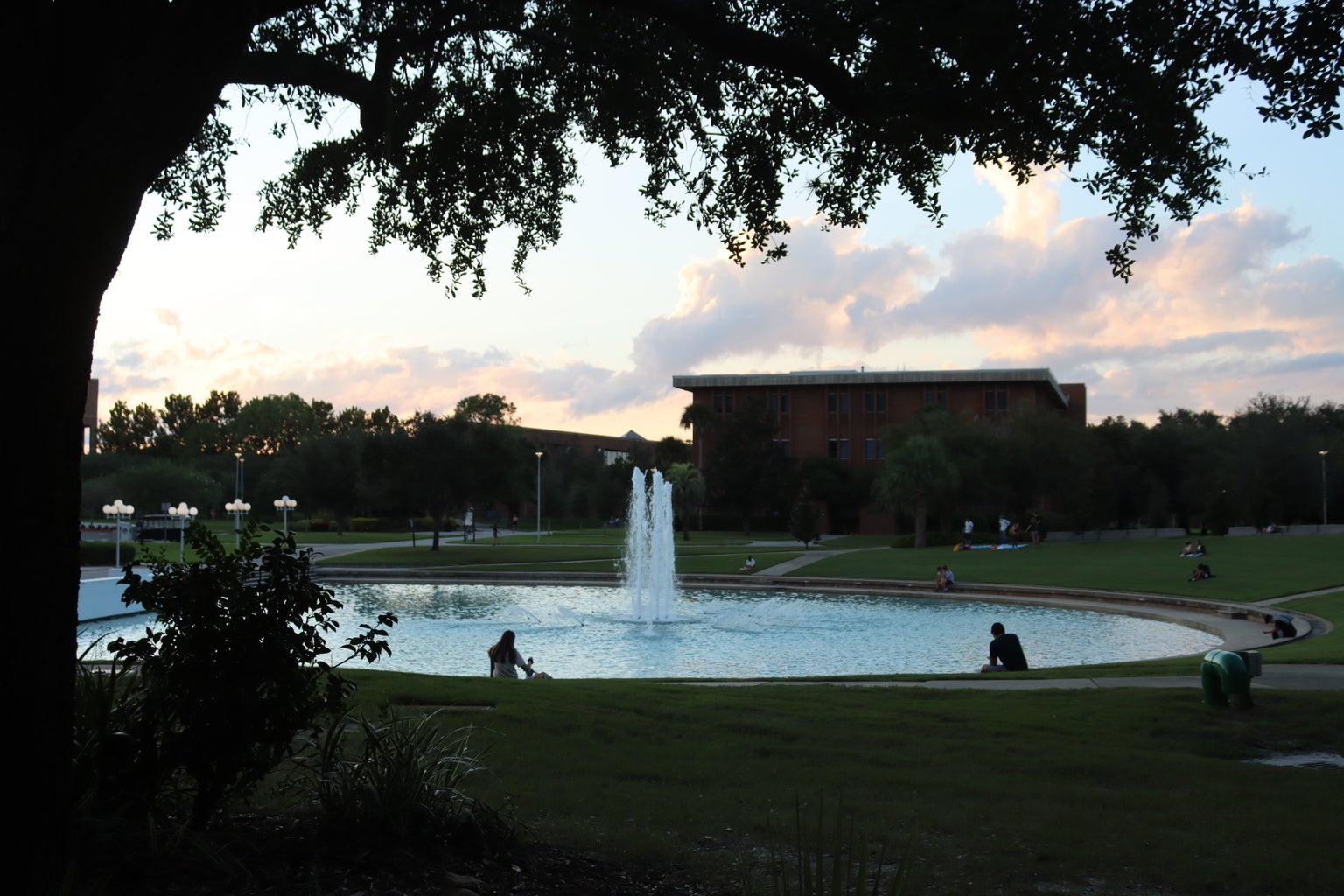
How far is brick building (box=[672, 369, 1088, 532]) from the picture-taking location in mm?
81938

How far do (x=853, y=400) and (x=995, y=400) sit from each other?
1083cm

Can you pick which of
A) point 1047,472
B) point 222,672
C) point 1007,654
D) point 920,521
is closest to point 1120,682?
point 1007,654

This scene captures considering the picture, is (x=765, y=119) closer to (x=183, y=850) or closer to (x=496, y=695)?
(x=496, y=695)

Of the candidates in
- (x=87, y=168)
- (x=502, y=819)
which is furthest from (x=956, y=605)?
(x=87, y=168)

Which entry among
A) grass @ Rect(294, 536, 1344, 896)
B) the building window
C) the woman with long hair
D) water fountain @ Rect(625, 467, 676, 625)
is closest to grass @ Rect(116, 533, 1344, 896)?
grass @ Rect(294, 536, 1344, 896)

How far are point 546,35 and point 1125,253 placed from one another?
5.84 metres

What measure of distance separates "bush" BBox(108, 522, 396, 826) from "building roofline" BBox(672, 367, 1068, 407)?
8072 cm

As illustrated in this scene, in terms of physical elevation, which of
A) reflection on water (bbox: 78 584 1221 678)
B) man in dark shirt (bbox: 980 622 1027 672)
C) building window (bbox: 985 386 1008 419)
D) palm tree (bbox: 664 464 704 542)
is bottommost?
reflection on water (bbox: 78 584 1221 678)

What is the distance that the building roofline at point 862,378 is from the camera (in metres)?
81.2

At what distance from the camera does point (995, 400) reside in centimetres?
8194

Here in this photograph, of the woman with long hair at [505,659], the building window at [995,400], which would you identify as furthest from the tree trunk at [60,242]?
the building window at [995,400]

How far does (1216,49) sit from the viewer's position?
8.25m

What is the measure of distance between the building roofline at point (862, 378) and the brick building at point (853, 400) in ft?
0.22

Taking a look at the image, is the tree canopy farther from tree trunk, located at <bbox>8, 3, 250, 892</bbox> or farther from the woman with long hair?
the woman with long hair
